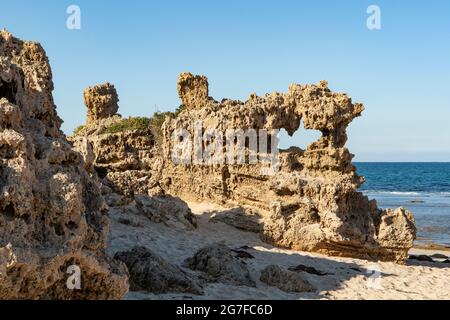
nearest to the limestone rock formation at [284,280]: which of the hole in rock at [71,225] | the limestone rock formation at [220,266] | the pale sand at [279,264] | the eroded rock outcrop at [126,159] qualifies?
the pale sand at [279,264]

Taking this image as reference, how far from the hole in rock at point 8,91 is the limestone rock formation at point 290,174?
12211 mm

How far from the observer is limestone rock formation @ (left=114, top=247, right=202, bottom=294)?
10.9 metres

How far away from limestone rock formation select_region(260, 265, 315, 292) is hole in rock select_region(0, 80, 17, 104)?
7.37 m

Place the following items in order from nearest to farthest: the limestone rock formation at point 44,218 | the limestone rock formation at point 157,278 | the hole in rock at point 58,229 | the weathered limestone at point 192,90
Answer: the limestone rock formation at point 44,218 → the hole in rock at point 58,229 → the limestone rock formation at point 157,278 → the weathered limestone at point 192,90

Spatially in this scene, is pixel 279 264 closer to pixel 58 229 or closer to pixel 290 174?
pixel 290 174

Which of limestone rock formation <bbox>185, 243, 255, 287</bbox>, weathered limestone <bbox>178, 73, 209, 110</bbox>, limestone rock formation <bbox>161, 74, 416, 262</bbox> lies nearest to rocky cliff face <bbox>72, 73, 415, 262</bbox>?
limestone rock formation <bbox>161, 74, 416, 262</bbox>

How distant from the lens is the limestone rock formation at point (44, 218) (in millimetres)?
7094

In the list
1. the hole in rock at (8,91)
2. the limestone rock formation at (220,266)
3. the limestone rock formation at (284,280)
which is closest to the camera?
the hole in rock at (8,91)

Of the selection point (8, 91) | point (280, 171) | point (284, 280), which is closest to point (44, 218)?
point (8, 91)

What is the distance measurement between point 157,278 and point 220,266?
89.5 inches

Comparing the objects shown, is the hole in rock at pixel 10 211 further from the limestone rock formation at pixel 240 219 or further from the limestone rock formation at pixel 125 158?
the limestone rock formation at pixel 240 219

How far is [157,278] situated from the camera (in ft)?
36.1
